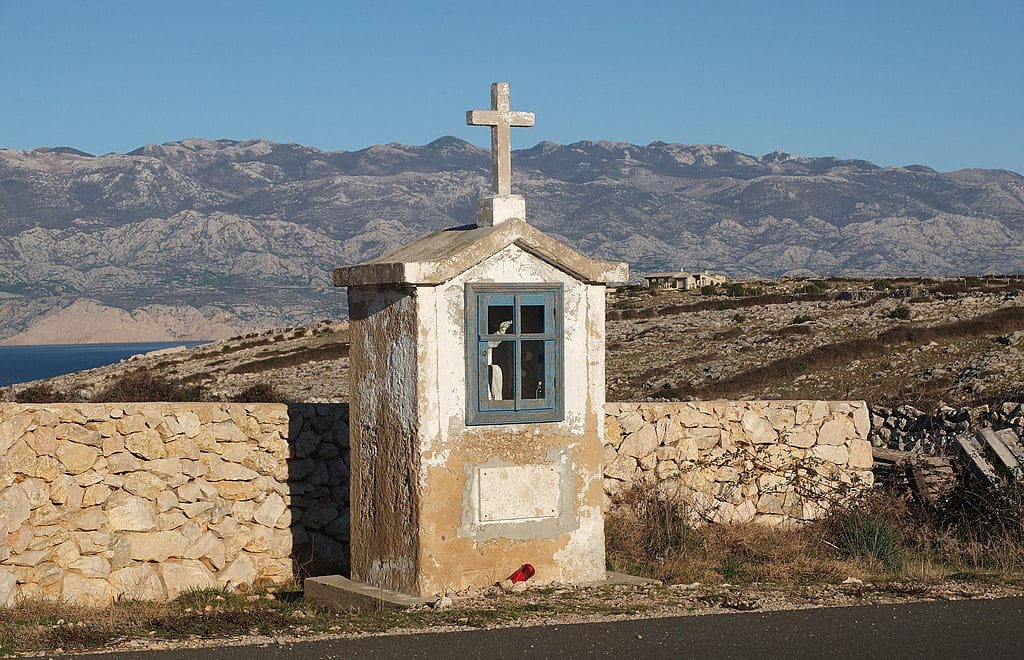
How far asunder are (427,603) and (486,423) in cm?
138

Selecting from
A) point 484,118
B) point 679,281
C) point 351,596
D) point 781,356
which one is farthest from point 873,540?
point 679,281

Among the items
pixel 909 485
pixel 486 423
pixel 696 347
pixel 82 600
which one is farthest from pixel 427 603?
pixel 696 347

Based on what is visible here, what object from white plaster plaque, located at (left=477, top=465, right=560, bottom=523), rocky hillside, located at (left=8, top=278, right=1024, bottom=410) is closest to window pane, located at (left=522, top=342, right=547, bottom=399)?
white plaster plaque, located at (left=477, top=465, right=560, bottom=523)

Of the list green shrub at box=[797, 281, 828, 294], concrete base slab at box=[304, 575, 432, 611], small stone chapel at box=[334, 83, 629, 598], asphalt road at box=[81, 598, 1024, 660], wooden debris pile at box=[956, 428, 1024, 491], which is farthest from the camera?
green shrub at box=[797, 281, 828, 294]

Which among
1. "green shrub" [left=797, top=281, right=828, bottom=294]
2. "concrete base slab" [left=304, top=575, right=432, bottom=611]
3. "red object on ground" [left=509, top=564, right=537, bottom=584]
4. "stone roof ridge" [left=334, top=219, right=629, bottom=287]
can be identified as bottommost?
"concrete base slab" [left=304, top=575, right=432, bottom=611]

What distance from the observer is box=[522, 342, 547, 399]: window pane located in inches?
408

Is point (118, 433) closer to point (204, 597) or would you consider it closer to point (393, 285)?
point (204, 597)

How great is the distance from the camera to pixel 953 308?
45.1m

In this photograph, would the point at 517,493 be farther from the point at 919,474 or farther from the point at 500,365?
the point at 919,474

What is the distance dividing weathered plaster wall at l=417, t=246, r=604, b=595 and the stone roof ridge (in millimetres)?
104

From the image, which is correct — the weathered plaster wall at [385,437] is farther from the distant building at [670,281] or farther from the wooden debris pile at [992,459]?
the distant building at [670,281]

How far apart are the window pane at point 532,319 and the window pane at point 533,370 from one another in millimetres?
115

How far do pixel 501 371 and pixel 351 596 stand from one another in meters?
2.15

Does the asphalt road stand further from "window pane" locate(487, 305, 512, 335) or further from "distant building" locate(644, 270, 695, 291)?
"distant building" locate(644, 270, 695, 291)
